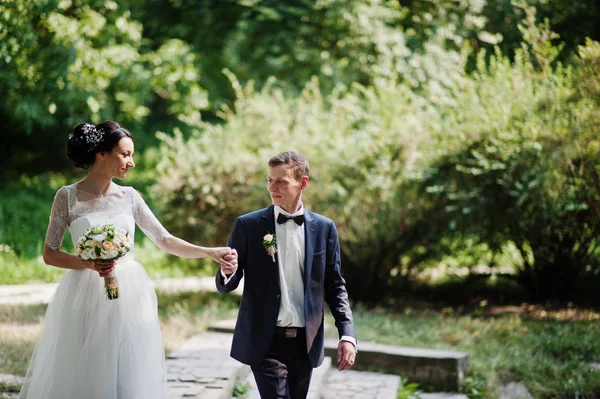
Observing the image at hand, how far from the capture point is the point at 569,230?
31.0 feet

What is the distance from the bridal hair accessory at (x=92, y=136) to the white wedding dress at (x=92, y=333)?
25 cm

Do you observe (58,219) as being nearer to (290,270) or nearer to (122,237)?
(122,237)

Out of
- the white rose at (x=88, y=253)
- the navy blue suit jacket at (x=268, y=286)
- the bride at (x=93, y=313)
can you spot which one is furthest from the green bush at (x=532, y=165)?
the white rose at (x=88, y=253)

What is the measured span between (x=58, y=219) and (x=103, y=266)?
384 millimetres

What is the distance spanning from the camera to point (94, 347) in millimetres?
3773

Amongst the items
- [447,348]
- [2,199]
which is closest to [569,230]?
[447,348]

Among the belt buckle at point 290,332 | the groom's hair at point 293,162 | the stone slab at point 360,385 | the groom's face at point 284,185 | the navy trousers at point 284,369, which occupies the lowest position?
the stone slab at point 360,385

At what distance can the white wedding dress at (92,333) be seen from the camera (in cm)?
375

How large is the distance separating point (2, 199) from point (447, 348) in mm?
10222

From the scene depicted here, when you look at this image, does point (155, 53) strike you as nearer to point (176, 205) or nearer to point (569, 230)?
point (176, 205)

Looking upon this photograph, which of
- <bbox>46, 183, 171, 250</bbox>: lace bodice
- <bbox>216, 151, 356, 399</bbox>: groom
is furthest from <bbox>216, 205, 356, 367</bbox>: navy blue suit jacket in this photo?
<bbox>46, 183, 171, 250</bbox>: lace bodice

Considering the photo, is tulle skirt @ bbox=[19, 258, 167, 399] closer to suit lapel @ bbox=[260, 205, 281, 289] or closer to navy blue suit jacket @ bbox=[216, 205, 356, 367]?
navy blue suit jacket @ bbox=[216, 205, 356, 367]

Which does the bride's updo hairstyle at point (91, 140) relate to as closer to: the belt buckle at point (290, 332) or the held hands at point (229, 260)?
the held hands at point (229, 260)

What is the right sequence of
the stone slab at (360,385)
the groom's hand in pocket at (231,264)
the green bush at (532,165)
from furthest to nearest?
the green bush at (532,165) → the stone slab at (360,385) → the groom's hand in pocket at (231,264)
